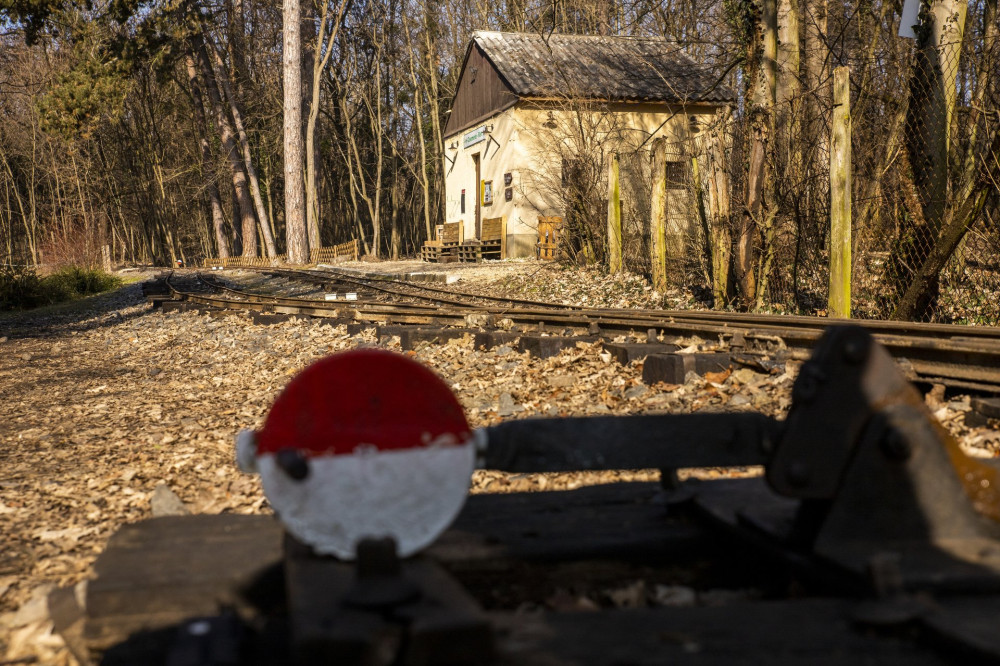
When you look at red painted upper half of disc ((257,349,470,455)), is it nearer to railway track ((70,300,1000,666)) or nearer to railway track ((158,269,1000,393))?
railway track ((70,300,1000,666))

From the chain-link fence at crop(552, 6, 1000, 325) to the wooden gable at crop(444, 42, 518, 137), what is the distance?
16.6 m

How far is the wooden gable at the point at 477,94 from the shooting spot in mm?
29036

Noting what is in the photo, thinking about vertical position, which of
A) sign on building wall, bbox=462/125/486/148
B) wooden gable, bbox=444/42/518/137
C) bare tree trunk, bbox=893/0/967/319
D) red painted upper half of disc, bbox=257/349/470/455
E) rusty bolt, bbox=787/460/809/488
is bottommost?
rusty bolt, bbox=787/460/809/488

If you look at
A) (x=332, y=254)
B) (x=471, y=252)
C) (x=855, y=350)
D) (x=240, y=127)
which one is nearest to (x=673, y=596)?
(x=855, y=350)

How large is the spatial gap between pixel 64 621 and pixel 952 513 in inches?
91.4

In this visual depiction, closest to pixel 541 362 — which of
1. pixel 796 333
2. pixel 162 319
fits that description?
pixel 796 333

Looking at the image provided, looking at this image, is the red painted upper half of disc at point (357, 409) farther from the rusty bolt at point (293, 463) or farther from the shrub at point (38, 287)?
the shrub at point (38, 287)

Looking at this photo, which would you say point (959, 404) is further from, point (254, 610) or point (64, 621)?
point (64, 621)

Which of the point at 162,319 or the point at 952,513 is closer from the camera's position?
the point at 952,513

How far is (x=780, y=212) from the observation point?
11.1 m

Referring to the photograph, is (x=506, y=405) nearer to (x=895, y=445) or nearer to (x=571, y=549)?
(x=571, y=549)

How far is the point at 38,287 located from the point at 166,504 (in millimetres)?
19882

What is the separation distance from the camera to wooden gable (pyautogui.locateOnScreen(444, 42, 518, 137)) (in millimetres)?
29036

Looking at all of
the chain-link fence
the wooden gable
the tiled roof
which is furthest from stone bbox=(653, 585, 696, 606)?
the wooden gable
